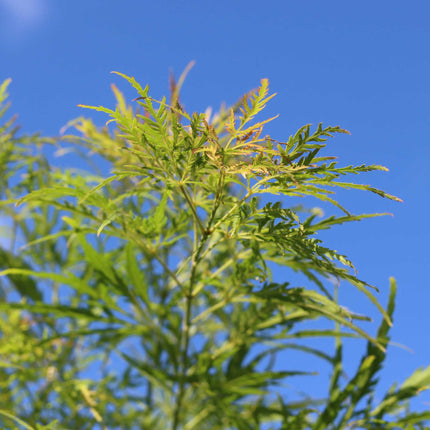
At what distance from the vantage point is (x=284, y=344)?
1.09 m

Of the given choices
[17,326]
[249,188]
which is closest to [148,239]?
[249,188]

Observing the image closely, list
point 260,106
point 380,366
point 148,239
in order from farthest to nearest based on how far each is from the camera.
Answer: point 380,366, point 148,239, point 260,106

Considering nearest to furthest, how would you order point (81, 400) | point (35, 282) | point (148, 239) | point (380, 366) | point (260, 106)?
1. point (260, 106)
2. point (148, 239)
3. point (380, 366)
4. point (81, 400)
5. point (35, 282)

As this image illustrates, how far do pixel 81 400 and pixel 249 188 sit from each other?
37.4 inches

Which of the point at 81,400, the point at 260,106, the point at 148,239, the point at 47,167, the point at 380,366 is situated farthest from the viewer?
the point at 47,167

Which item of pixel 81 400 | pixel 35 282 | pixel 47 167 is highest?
pixel 47 167

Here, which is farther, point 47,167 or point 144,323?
point 47,167

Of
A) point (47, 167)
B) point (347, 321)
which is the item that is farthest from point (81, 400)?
point (347, 321)

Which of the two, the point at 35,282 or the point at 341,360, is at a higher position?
the point at 35,282

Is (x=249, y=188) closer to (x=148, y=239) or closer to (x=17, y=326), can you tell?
(x=148, y=239)

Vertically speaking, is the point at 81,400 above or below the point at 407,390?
below

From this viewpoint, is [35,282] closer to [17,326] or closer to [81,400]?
[17,326]

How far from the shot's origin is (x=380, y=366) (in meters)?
1.01

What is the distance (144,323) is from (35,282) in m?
0.70
